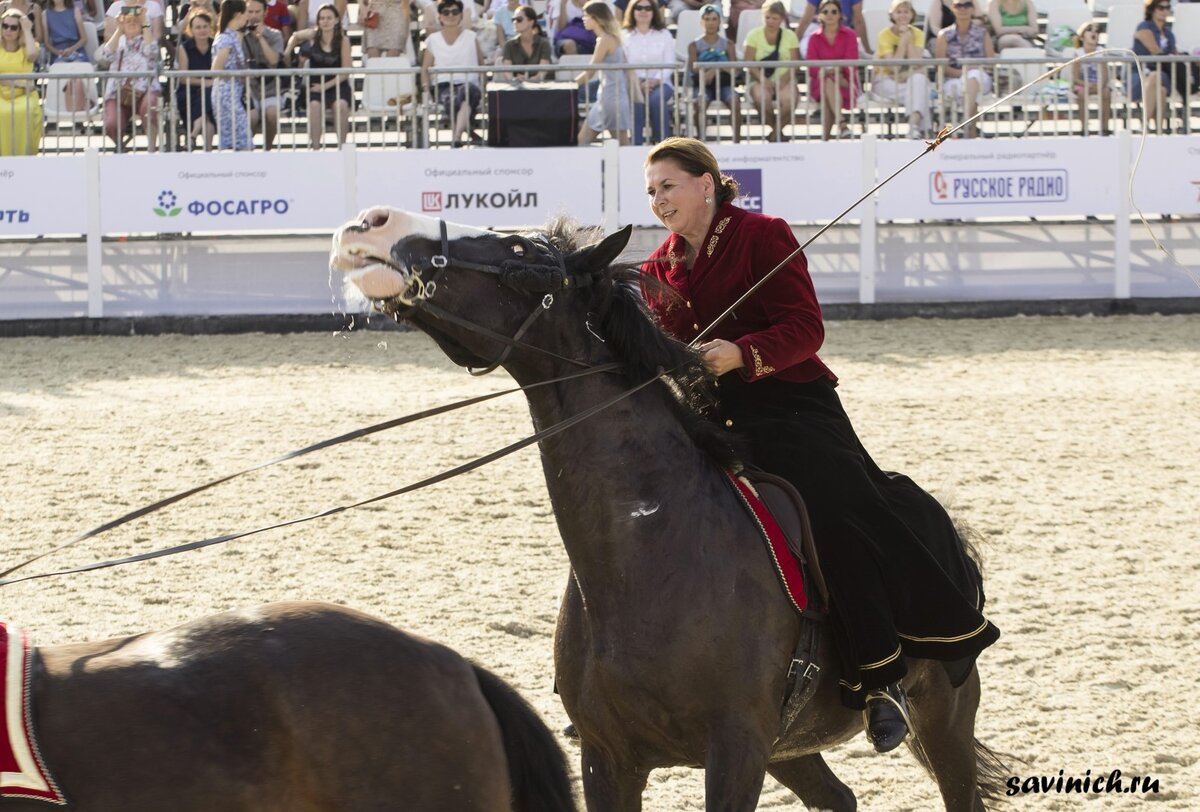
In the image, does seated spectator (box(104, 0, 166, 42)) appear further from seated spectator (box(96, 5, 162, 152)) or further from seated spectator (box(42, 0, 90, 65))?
seated spectator (box(96, 5, 162, 152))

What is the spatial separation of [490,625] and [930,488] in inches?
124

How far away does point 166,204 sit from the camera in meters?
13.7

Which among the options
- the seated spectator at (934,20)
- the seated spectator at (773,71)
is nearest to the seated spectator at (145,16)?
the seated spectator at (773,71)

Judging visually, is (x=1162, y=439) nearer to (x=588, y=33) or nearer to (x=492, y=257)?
(x=492, y=257)

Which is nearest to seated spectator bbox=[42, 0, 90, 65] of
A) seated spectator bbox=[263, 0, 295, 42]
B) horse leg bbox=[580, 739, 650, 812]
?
seated spectator bbox=[263, 0, 295, 42]

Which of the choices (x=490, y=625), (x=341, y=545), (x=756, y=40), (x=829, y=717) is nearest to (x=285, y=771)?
(x=829, y=717)

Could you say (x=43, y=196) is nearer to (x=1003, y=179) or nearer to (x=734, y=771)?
(x=1003, y=179)

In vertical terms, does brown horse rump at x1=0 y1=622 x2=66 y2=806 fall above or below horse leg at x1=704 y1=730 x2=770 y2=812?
above

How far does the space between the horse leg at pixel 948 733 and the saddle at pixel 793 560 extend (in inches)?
23.0

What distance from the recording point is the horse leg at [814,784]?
452cm

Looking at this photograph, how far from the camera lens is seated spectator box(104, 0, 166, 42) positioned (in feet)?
51.8

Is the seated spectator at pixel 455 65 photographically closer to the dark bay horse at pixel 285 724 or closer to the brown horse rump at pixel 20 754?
the dark bay horse at pixel 285 724

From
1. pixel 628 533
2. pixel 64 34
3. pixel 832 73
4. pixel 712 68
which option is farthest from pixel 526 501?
pixel 64 34

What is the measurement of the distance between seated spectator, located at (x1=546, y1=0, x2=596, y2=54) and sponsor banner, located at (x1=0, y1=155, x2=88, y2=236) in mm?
5481
